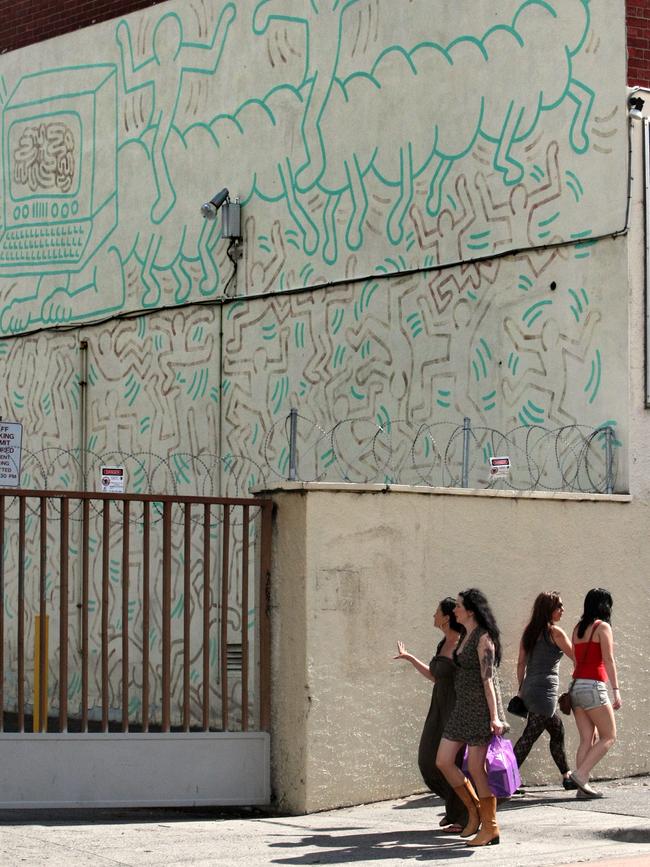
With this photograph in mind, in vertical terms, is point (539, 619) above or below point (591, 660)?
above

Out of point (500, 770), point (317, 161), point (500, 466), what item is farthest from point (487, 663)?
point (317, 161)

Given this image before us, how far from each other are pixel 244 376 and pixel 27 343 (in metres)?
3.76

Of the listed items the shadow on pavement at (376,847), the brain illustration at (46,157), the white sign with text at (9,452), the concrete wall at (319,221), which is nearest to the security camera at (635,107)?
the concrete wall at (319,221)

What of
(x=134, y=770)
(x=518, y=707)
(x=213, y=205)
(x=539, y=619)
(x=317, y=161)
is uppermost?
(x=317, y=161)

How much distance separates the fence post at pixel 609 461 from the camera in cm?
1280

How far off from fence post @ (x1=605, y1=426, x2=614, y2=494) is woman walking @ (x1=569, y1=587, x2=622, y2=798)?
62.0 inches

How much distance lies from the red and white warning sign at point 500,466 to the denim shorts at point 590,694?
202 cm

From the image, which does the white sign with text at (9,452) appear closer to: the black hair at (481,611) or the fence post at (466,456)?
the black hair at (481,611)

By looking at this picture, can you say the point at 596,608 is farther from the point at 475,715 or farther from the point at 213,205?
the point at 213,205

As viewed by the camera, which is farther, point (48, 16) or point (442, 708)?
point (48, 16)

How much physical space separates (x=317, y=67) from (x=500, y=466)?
203 inches

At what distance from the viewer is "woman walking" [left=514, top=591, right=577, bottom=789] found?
11.4m

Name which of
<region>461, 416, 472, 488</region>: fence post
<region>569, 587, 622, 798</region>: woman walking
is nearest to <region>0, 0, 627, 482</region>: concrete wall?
<region>461, 416, 472, 488</region>: fence post

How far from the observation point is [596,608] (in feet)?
37.5
